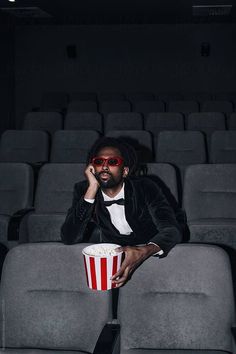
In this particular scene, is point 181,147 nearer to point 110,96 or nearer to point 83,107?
point 83,107

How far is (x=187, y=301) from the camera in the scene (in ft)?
5.85

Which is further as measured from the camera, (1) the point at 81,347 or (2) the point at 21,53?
(2) the point at 21,53

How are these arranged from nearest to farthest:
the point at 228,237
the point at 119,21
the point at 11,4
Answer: the point at 228,237, the point at 11,4, the point at 119,21

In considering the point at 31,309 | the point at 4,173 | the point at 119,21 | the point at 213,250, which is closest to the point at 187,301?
the point at 213,250

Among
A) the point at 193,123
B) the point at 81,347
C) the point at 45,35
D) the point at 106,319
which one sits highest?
the point at 45,35

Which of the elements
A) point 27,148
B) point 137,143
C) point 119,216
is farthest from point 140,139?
point 119,216

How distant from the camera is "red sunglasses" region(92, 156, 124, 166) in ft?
6.86

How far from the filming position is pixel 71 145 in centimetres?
467

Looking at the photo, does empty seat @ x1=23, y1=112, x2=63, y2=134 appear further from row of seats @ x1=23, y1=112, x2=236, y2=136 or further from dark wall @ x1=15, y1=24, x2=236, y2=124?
dark wall @ x1=15, y1=24, x2=236, y2=124

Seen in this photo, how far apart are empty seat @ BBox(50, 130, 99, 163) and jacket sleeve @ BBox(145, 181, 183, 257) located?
7.78 ft

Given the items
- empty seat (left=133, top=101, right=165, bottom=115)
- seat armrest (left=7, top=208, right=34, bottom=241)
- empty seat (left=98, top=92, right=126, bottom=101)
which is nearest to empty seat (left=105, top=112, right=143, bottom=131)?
empty seat (left=133, top=101, right=165, bottom=115)

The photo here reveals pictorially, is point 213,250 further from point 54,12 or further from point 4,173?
point 54,12

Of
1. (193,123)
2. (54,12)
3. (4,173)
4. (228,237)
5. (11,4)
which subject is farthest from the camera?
(54,12)

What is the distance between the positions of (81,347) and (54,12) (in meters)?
7.62
